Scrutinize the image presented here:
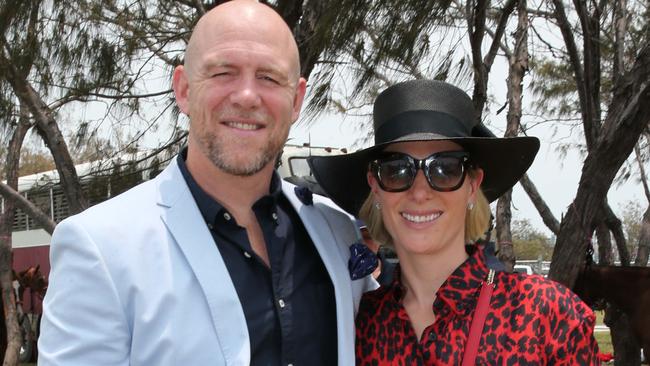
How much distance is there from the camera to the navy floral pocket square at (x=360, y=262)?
8.01 ft

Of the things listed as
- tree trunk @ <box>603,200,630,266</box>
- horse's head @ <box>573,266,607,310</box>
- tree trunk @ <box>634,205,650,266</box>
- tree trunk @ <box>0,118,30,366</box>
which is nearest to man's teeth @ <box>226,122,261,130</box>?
tree trunk @ <box>603,200,630,266</box>

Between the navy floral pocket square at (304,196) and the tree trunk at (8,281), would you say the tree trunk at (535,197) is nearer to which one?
the navy floral pocket square at (304,196)

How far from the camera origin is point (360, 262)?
2457 millimetres

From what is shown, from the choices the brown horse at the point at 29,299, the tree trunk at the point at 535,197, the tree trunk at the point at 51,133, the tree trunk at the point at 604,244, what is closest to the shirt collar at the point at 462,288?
the tree trunk at the point at 51,133

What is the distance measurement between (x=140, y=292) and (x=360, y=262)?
2.42 feet

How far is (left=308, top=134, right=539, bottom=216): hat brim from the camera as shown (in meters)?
2.41

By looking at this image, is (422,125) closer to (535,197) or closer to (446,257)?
(446,257)

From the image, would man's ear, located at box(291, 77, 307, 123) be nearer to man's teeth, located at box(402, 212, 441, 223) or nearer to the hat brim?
Result: the hat brim

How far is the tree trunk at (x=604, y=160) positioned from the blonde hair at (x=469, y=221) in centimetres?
167

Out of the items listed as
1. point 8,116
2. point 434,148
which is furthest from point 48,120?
point 434,148

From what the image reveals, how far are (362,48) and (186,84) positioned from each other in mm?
2041

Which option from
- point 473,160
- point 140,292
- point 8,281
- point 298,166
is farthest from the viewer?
point 298,166

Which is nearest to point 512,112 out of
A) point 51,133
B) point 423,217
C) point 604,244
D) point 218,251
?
point 604,244

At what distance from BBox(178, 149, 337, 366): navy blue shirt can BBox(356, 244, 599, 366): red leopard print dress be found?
163 mm
